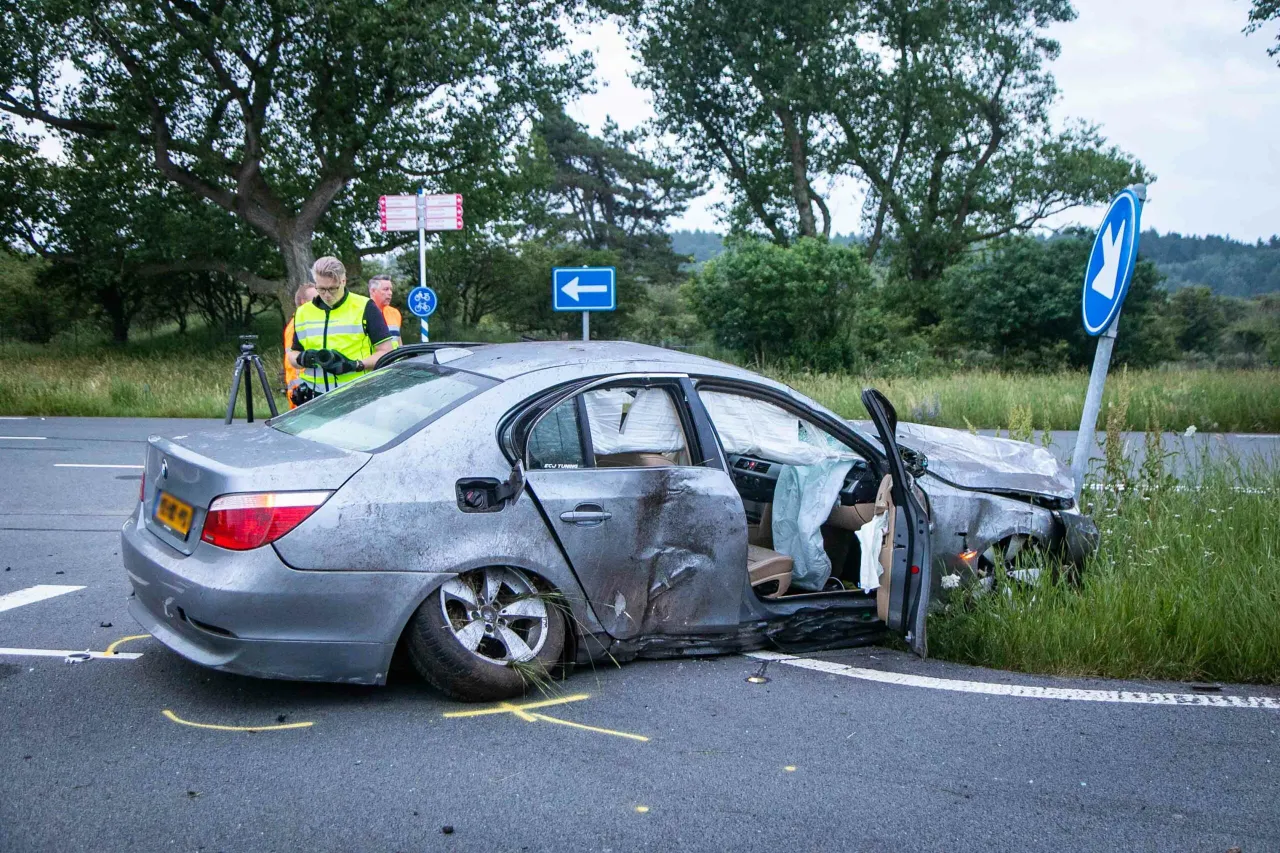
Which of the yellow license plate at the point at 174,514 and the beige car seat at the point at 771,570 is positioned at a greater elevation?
the yellow license plate at the point at 174,514

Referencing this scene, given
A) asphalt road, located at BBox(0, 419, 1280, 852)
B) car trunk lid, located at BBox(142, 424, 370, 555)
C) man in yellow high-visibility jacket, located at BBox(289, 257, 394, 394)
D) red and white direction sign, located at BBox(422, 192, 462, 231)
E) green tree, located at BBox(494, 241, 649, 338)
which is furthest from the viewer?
green tree, located at BBox(494, 241, 649, 338)

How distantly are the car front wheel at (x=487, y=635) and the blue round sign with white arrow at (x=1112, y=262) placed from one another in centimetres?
363

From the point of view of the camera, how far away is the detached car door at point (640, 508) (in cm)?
457

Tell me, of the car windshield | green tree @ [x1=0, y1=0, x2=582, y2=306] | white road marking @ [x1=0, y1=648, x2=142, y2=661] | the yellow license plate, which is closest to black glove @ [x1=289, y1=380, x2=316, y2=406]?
the car windshield

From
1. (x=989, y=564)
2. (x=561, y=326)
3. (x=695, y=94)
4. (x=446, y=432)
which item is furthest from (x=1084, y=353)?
(x=446, y=432)

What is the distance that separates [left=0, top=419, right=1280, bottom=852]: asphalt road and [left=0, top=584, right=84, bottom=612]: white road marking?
0.79 meters

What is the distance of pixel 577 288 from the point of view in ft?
41.7

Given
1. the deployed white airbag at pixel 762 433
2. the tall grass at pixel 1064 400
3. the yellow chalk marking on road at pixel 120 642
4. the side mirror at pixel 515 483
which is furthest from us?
the tall grass at pixel 1064 400

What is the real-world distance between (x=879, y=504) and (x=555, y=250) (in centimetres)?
4700

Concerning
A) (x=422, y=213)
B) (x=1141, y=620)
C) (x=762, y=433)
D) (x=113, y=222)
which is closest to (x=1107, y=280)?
(x=1141, y=620)

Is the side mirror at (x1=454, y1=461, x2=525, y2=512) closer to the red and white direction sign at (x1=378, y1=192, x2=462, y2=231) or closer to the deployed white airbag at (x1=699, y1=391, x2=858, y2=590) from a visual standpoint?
the deployed white airbag at (x1=699, y1=391, x2=858, y2=590)

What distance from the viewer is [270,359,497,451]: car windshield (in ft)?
14.9

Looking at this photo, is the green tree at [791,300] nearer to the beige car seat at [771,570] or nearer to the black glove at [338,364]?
the black glove at [338,364]

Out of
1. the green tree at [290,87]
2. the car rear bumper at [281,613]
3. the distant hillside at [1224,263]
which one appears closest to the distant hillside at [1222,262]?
the distant hillside at [1224,263]
